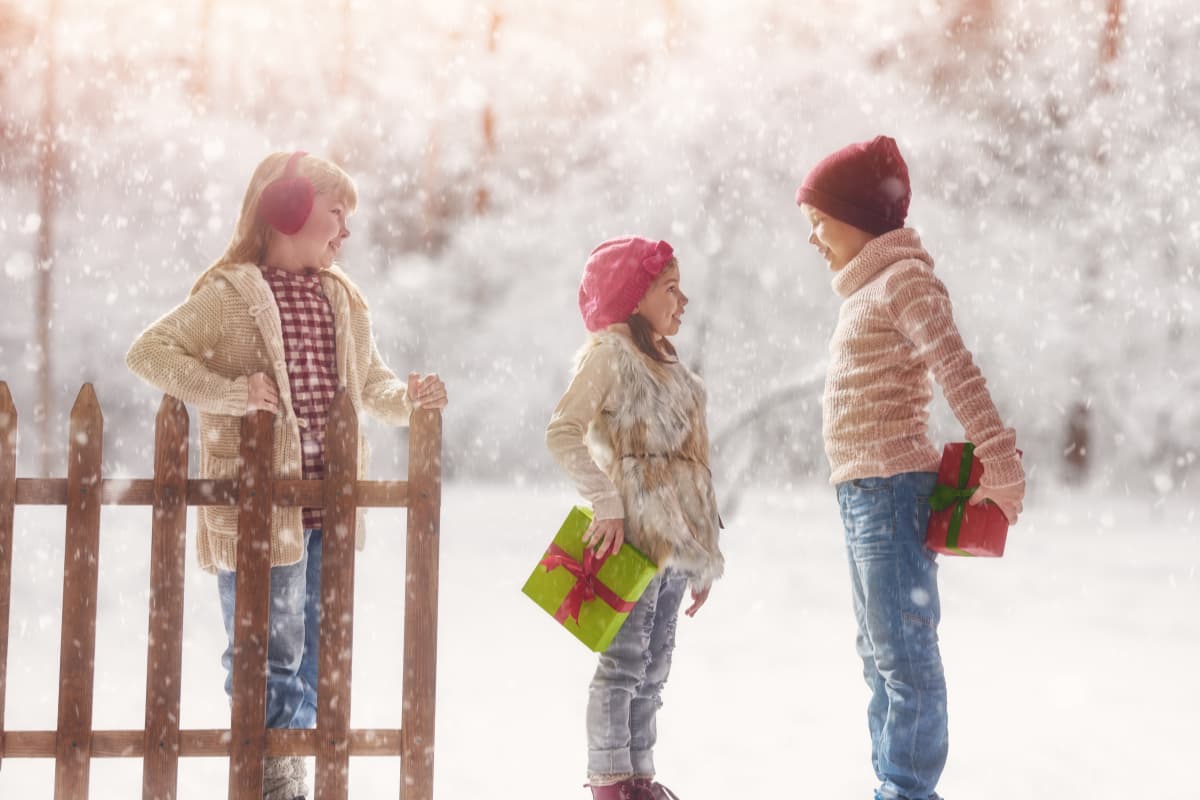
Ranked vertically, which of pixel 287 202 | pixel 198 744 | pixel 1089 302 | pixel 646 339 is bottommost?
pixel 198 744

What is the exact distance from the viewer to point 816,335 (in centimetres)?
755

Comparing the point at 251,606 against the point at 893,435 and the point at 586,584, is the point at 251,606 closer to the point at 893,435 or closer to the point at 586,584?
the point at 586,584

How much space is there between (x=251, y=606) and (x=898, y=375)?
1.55m

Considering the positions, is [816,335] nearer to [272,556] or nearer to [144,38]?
[144,38]

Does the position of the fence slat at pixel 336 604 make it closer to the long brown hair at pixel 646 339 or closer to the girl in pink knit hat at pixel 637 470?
the girl in pink knit hat at pixel 637 470

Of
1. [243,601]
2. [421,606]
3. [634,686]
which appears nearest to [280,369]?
[243,601]

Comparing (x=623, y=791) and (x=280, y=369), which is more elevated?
(x=280, y=369)

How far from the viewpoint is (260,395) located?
8.32 ft

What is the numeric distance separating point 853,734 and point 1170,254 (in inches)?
194

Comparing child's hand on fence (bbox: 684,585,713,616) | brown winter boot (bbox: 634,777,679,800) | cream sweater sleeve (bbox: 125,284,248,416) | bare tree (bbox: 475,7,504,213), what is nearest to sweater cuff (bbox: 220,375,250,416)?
cream sweater sleeve (bbox: 125,284,248,416)

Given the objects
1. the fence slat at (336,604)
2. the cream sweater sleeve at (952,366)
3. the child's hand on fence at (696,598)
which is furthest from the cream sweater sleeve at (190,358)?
the cream sweater sleeve at (952,366)

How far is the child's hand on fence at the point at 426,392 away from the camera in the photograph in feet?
8.56

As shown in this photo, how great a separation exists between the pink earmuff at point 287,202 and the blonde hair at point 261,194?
18 mm

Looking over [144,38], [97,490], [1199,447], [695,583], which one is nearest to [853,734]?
[695,583]
